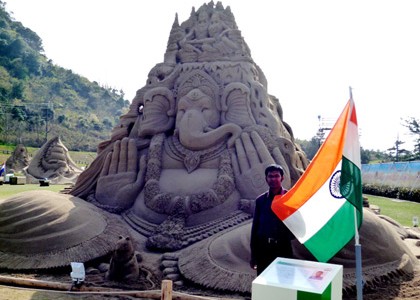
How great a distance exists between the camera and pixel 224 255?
16.9ft

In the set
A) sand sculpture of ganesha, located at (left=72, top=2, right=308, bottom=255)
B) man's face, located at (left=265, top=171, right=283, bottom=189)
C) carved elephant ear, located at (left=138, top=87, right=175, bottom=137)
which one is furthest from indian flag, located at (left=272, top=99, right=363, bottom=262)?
carved elephant ear, located at (left=138, top=87, right=175, bottom=137)

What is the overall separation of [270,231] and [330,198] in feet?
2.08

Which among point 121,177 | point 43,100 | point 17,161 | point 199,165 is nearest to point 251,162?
point 199,165

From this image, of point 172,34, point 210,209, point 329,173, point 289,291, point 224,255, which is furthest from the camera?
point 172,34

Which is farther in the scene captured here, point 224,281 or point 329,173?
point 224,281

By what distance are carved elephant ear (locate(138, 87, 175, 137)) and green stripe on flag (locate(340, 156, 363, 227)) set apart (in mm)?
4423

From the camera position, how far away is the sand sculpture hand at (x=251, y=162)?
634cm

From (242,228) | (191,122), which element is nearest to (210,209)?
(242,228)

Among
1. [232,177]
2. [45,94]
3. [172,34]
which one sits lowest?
[232,177]

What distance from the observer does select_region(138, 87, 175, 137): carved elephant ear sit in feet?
24.1

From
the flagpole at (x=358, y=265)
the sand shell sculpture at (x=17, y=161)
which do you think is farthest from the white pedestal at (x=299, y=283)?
the sand shell sculpture at (x=17, y=161)

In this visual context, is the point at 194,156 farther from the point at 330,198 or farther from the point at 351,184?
the point at 351,184

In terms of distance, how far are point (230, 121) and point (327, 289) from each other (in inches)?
194

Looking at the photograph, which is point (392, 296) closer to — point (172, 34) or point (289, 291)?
point (289, 291)
